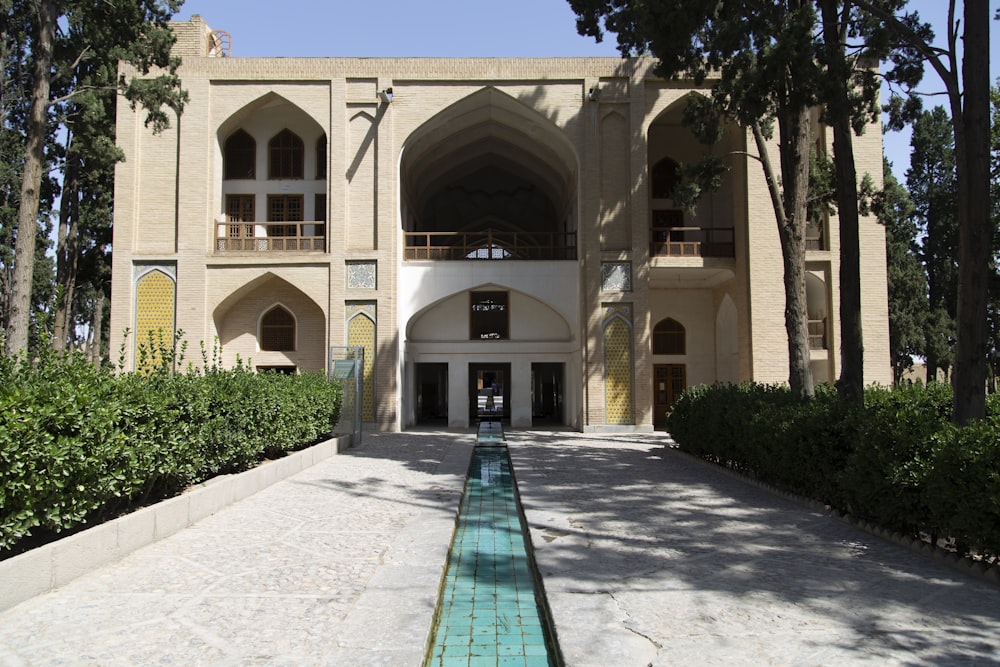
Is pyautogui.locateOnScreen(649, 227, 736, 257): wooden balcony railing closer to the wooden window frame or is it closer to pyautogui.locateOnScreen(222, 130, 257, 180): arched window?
the wooden window frame

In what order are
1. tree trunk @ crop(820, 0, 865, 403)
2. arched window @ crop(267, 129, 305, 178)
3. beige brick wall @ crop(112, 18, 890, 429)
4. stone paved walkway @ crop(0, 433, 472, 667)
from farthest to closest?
1. arched window @ crop(267, 129, 305, 178)
2. beige brick wall @ crop(112, 18, 890, 429)
3. tree trunk @ crop(820, 0, 865, 403)
4. stone paved walkway @ crop(0, 433, 472, 667)

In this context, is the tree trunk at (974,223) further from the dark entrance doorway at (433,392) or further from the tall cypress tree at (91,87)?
the dark entrance doorway at (433,392)

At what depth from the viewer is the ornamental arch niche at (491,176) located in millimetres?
19203

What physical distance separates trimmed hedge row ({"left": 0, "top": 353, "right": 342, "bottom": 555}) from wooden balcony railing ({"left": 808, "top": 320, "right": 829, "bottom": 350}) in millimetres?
13599

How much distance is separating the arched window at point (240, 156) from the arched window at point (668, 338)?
11.2 m

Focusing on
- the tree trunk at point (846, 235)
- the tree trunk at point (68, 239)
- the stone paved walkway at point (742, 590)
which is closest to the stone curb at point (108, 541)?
the stone paved walkway at point (742, 590)

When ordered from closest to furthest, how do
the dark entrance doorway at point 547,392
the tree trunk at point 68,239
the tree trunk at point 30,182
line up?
1. the tree trunk at point 30,182
2. the tree trunk at point 68,239
3. the dark entrance doorway at point 547,392

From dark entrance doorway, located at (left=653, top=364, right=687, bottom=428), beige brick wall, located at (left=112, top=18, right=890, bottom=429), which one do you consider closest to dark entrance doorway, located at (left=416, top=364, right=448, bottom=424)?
beige brick wall, located at (left=112, top=18, right=890, bottom=429)

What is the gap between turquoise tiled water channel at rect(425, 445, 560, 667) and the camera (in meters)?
3.76

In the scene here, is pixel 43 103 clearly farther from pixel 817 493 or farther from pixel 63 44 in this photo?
pixel 817 493

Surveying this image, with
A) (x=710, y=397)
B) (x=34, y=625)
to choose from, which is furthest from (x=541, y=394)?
(x=34, y=625)

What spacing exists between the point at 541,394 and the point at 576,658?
25.8 meters

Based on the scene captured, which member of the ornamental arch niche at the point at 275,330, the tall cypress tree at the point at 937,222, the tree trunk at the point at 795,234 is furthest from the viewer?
the tall cypress tree at the point at 937,222

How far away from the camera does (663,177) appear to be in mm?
20438
